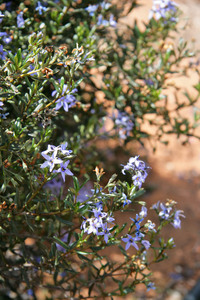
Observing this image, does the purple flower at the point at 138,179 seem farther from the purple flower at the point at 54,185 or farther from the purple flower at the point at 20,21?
the purple flower at the point at 20,21

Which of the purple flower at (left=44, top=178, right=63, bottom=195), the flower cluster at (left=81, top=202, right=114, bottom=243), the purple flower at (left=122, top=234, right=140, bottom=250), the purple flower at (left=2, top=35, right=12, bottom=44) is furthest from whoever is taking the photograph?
the purple flower at (left=44, top=178, right=63, bottom=195)

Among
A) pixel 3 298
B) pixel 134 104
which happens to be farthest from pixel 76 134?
pixel 3 298

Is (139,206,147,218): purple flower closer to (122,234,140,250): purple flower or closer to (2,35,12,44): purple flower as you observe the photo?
(122,234,140,250): purple flower

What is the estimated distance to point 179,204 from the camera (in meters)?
4.12

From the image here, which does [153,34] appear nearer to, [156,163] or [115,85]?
[115,85]

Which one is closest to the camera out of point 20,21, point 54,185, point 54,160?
point 54,160

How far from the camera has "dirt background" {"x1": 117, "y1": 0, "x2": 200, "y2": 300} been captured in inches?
145

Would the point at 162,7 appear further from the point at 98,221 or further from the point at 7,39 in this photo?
the point at 98,221

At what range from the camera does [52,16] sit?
226cm

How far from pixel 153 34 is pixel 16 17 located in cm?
104

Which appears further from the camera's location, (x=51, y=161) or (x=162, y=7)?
(x=162, y=7)

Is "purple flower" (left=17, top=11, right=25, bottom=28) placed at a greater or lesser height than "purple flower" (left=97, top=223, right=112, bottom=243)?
greater

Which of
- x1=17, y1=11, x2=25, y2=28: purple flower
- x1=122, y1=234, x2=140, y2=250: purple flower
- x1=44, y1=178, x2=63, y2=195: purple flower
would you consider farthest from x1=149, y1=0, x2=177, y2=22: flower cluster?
x1=122, y1=234, x2=140, y2=250: purple flower

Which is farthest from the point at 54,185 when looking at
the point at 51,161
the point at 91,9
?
the point at 91,9
